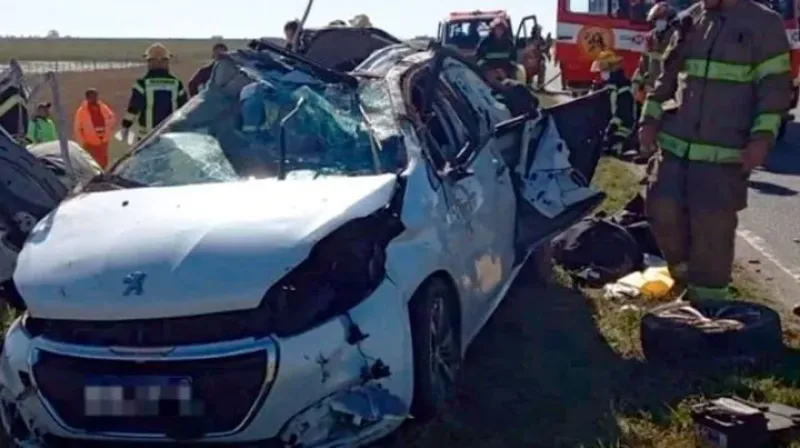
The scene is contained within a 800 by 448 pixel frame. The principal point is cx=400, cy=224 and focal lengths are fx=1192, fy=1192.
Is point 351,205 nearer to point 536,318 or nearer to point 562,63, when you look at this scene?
point 536,318

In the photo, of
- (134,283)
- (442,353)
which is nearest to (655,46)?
(442,353)

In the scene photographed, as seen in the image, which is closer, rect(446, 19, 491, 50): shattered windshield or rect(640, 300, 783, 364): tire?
rect(640, 300, 783, 364): tire

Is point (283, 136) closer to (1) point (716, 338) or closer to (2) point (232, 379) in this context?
(2) point (232, 379)

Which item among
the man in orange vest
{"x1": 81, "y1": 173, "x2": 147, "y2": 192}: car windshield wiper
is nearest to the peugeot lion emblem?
{"x1": 81, "y1": 173, "x2": 147, "y2": 192}: car windshield wiper

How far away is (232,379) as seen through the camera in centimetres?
412

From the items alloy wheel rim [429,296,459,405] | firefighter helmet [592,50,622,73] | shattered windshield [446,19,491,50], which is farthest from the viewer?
shattered windshield [446,19,491,50]

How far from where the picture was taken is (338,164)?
209 inches

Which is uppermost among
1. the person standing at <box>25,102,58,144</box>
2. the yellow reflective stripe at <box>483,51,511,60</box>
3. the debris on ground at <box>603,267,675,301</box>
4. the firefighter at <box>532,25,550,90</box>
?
the person standing at <box>25,102,58,144</box>

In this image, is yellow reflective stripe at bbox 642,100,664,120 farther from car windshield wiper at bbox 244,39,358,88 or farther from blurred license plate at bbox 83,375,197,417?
blurred license plate at bbox 83,375,197,417

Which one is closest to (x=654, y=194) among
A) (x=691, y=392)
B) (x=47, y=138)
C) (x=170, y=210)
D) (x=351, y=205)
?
(x=691, y=392)

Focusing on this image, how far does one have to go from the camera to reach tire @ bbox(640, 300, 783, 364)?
5.77 metres

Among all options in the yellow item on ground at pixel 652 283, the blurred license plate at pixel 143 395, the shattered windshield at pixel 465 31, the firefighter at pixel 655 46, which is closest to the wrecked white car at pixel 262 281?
the blurred license plate at pixel 143 395

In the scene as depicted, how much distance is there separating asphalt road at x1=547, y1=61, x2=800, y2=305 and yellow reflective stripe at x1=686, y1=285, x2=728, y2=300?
0.73 m

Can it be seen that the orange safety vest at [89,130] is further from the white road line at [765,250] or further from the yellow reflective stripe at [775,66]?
the yellow reflective stripe at [775,66]
